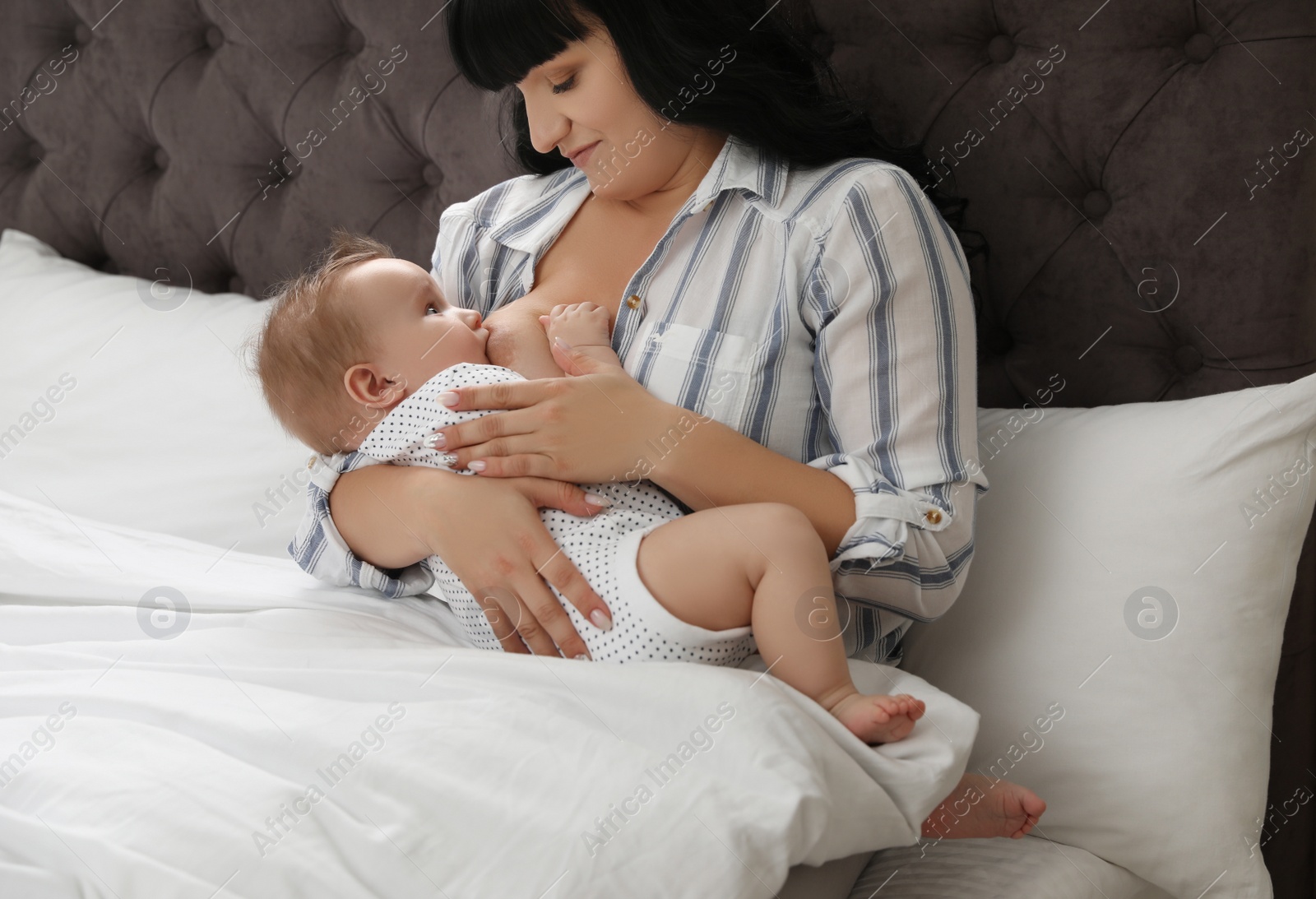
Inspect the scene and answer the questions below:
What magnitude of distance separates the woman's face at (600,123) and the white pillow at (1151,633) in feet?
1.75

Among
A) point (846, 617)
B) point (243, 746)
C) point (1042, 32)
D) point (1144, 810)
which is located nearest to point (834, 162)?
point (1042, 32)

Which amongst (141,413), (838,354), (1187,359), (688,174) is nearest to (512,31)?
(688,174)

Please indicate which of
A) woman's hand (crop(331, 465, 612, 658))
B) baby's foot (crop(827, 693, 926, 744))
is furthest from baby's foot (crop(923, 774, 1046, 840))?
woman's hand (crop(331, 465, 612, 658))

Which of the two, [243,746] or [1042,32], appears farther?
[1042,32]

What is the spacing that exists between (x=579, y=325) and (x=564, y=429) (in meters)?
0.17

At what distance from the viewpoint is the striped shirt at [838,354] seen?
36.3 inches

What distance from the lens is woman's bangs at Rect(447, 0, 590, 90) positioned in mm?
979

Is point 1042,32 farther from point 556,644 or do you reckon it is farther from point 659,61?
point 556,644

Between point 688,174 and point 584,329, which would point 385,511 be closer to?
point 584,329

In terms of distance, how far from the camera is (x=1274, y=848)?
3.90 feet

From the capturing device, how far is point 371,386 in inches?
40.1

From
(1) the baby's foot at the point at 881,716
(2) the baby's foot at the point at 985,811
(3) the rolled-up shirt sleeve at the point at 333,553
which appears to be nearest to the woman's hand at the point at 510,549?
(3) the rolled-up shirt sleeve at the point at 333,553

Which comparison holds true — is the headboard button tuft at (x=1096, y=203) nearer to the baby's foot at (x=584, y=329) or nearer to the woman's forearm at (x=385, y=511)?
the baby's foot at (x=584, y=329)

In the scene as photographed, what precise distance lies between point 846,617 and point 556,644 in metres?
0.28
